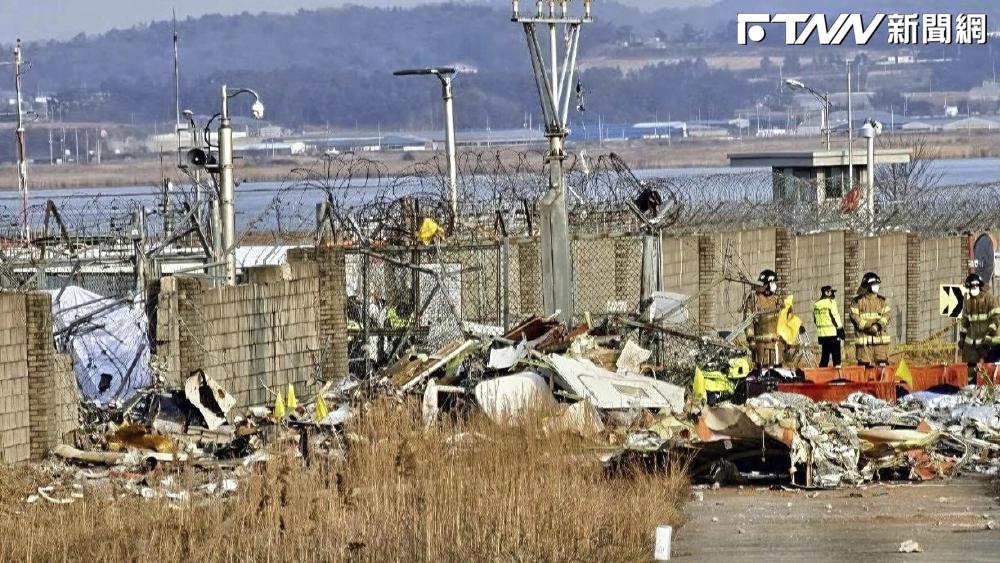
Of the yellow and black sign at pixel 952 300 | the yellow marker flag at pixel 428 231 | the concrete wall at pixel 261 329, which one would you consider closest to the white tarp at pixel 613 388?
the concrete wall at pixel 261 329

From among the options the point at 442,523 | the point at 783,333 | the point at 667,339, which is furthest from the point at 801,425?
the point at 783,333

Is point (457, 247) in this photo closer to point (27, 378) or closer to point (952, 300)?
point (952, 300)

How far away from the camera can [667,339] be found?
23578 mm

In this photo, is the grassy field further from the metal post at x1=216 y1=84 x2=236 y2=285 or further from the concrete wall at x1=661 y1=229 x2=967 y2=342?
the metal post at x1=216 y1=84 x2=236 y2=285

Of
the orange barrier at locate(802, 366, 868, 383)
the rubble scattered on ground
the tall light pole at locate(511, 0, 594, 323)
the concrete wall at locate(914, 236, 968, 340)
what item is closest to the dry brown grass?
the rubble scattered on ground

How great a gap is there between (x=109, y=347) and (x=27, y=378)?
2993 millimetres

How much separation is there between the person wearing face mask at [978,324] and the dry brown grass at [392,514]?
389 inches

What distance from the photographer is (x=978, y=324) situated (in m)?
24.8

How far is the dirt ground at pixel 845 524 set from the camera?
13.6 m

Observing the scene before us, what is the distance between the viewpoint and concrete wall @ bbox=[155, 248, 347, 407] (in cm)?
2039

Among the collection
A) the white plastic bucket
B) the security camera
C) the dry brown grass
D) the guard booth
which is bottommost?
the white plastic bucket

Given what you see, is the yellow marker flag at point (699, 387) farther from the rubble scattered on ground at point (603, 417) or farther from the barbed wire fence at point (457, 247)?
the barbed wire fence at point (457, 247)

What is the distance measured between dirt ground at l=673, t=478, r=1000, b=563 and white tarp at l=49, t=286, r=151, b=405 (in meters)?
6.71

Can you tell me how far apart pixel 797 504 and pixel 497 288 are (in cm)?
1003
